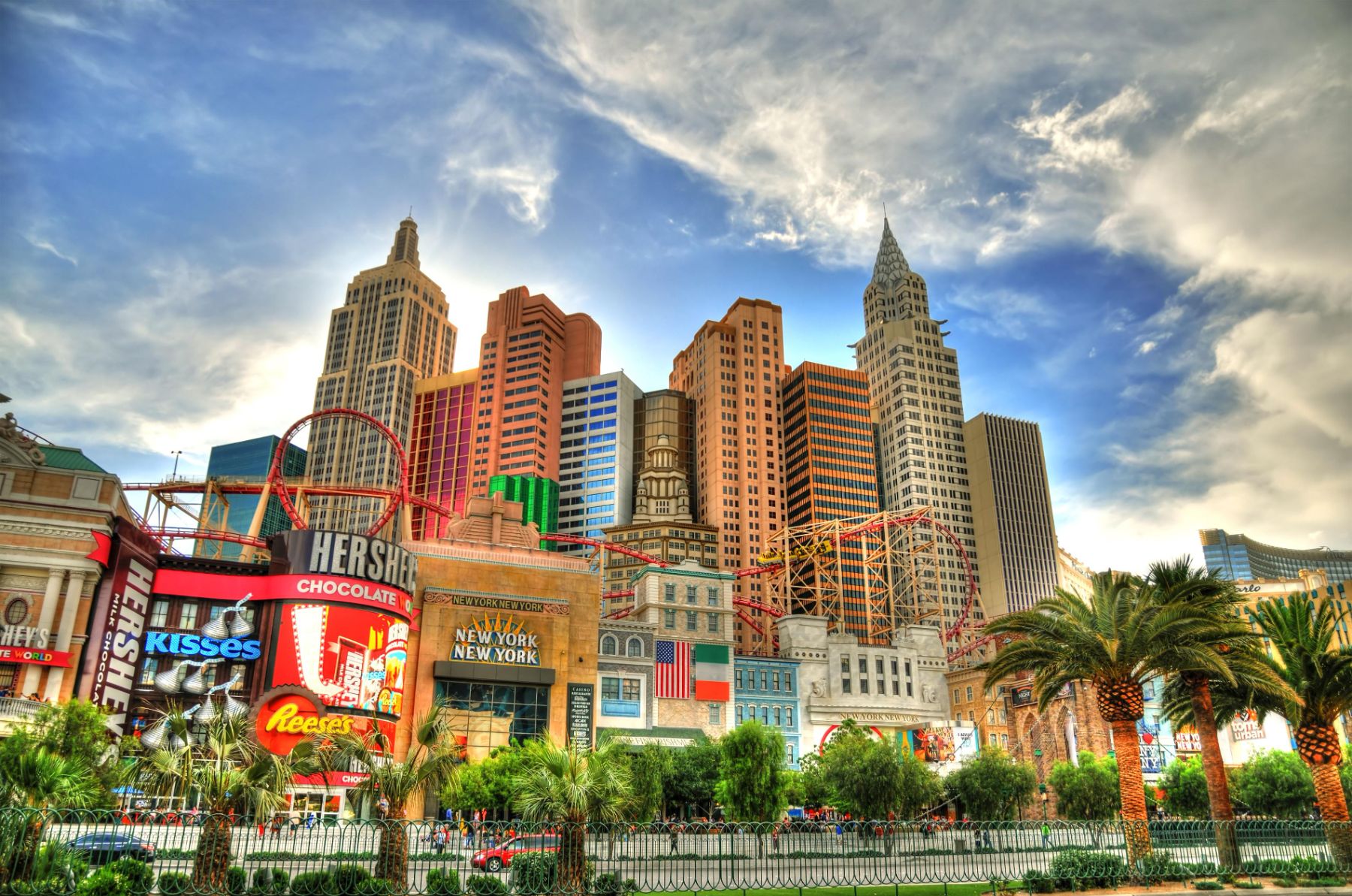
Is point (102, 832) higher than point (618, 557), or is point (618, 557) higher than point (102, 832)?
point (618, 557)

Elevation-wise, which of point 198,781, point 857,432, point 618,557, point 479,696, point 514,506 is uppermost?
point 857,432

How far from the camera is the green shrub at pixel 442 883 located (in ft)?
78.7

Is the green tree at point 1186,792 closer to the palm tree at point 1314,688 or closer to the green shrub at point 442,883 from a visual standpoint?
the palm tree at point 1314,688

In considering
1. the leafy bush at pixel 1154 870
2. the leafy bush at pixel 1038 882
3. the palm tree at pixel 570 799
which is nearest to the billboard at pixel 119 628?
the palm tree at pixel 570 799

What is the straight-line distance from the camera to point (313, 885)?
25.0 m

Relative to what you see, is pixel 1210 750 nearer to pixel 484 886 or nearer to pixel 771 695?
pixel 484 886

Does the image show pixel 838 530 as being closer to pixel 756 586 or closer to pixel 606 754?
pixel 756 586

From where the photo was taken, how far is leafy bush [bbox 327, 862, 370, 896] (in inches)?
966

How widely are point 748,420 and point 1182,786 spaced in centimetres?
12745

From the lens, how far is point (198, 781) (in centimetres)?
2511

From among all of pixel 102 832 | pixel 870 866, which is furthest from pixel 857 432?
pixel 102 832

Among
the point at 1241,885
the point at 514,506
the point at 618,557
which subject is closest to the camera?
the point at 1241,885

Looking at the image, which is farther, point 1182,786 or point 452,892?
point 1182,786

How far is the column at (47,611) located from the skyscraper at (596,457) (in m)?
126
